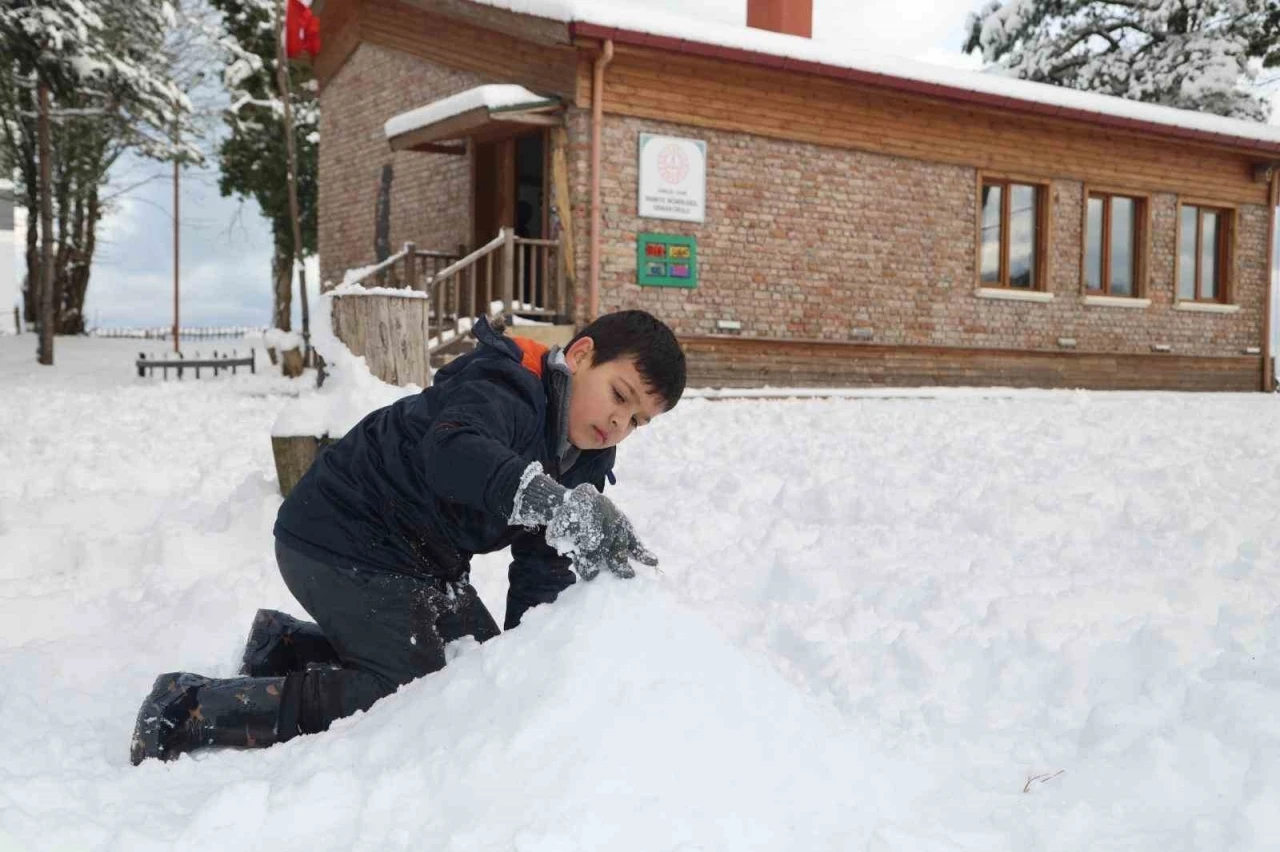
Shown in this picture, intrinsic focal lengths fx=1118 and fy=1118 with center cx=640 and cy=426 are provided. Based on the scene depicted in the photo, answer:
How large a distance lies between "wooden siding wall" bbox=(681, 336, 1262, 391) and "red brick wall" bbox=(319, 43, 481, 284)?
12.5 ft

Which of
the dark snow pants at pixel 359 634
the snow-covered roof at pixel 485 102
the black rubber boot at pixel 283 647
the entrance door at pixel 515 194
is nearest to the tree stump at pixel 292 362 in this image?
the entrance door at pixel 515 194

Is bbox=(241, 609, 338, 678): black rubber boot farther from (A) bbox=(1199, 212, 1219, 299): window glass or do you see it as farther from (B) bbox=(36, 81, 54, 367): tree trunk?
(A) bbox=(1199, 212, 1219, 299): window glass

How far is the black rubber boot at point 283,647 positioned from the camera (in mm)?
3129

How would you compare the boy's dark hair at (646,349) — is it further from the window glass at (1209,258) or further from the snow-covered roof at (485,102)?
the window glass at (1209,258)

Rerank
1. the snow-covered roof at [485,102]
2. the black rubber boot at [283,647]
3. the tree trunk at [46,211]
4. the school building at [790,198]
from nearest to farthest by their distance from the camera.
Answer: the black rubber boot at [283,647] < the snow-covered roof at [485,102] < the school building at [790,198] < the tree trunk at [46,211]

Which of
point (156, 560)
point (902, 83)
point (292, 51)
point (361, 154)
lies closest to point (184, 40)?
point (292, 51)

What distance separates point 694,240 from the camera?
43.4ft

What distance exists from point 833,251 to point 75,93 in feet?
44.7

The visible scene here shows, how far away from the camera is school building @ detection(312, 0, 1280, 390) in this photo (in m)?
12.6

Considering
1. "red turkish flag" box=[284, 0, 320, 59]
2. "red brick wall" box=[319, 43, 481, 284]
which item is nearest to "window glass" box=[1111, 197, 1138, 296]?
"red brick wall" box=[319, 43, 481, 284]

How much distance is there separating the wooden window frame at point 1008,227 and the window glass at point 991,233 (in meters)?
0.05

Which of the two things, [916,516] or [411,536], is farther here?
[916,516]

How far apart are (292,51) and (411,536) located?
1653 cm

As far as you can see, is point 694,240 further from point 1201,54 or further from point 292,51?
point 1201,54
